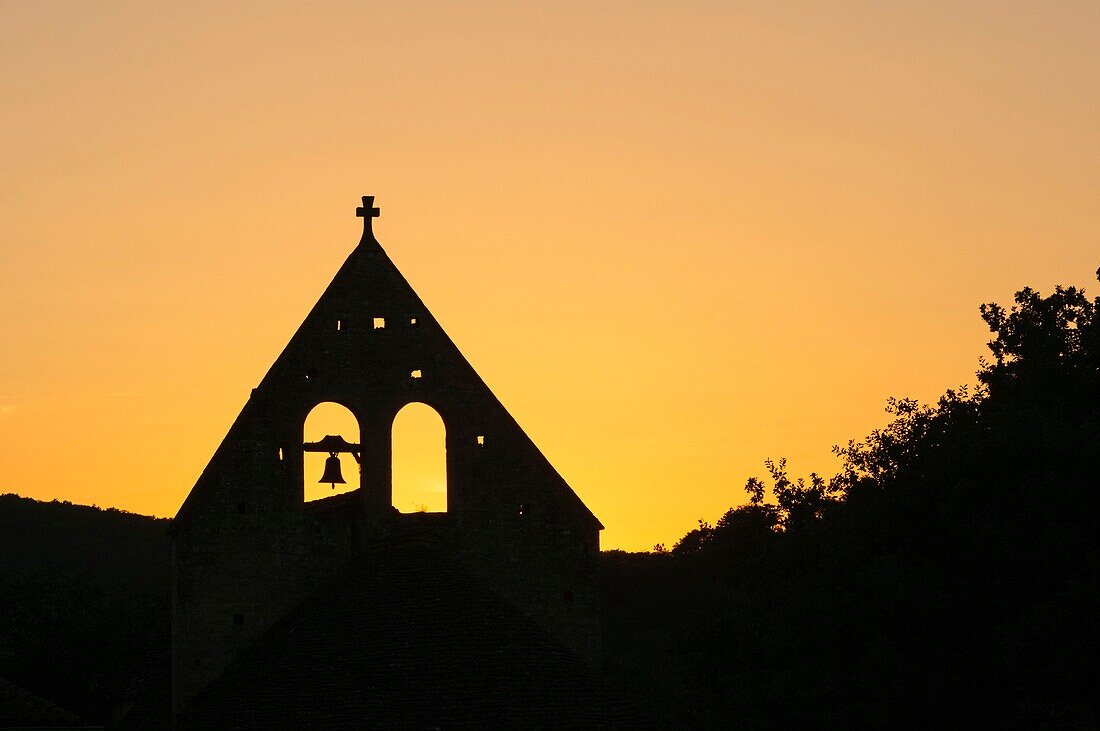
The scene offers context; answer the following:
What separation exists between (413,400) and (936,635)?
1496cm

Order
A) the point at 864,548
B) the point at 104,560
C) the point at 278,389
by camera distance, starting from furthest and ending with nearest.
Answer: the point at 104,560, the point at 864,548, the point at 278,389

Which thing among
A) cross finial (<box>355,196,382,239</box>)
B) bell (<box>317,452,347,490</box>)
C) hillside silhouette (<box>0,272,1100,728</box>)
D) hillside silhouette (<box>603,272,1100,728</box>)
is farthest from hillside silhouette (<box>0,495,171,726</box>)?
hillside silhouette (<box>603,272,1100,728</box>)

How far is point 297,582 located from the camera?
29.4m

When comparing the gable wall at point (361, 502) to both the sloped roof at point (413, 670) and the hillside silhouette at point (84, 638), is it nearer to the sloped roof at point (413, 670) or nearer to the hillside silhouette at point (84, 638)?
the sloped roof at point (413, 670)

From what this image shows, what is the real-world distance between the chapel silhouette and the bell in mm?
79

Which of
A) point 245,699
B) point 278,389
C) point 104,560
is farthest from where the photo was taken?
point 104,560

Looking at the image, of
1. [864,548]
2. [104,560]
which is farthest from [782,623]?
[104,560]

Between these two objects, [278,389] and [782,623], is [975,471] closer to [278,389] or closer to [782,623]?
[782,623]

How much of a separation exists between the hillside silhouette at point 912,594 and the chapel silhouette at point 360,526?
9.28ft

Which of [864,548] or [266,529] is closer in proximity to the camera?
[266,529]

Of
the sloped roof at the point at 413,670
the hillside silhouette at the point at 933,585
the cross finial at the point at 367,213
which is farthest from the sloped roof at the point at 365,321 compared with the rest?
the hillside silhouette at the point at 933,585

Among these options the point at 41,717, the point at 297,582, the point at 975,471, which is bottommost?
the point at 41,717

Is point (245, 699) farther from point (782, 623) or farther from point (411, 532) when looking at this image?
point (782, 623)

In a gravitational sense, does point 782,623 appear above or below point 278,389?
below
